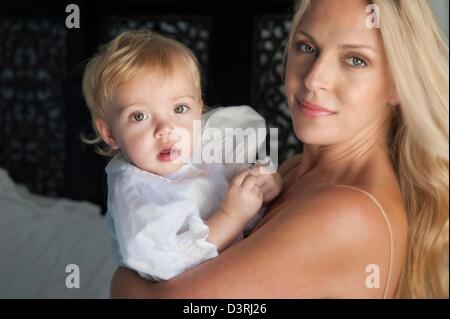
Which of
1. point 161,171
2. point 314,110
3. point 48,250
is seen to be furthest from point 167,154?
point 48,250

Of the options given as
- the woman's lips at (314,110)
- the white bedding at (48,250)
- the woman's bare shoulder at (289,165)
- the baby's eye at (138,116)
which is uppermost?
the woman's lips at (314,110)

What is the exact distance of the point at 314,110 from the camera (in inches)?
53.7

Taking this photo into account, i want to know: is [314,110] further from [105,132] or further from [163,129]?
[105,132]

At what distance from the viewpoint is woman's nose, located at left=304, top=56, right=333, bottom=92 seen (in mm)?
1324

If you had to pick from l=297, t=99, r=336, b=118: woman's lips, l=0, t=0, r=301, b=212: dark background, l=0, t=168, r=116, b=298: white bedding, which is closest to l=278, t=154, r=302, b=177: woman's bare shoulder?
l=297, t=99, r=336, b=118: woman's lips

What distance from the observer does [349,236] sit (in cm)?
124

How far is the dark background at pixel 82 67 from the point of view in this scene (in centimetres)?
370

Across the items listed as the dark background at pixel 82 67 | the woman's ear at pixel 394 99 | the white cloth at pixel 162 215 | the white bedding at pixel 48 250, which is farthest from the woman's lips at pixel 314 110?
the dark background at pixel 82 67

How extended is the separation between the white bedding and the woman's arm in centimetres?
139

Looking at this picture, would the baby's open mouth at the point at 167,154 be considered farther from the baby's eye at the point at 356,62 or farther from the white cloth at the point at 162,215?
the baby's eye at the point at 356,62

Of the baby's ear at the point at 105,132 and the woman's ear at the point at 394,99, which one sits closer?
the woman's ear at the point at 394,99

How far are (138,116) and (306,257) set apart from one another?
1.38ft

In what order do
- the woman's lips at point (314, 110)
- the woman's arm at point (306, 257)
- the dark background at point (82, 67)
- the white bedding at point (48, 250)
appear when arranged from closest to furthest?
1. the woman's arm at point (306, 257)
2. the woman's lips at point (314, 110)
3. the white bedding at point (48, 250)
4. the dark background at point (82, 67)

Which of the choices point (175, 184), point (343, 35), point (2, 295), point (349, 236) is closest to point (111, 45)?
point (175, 184)
